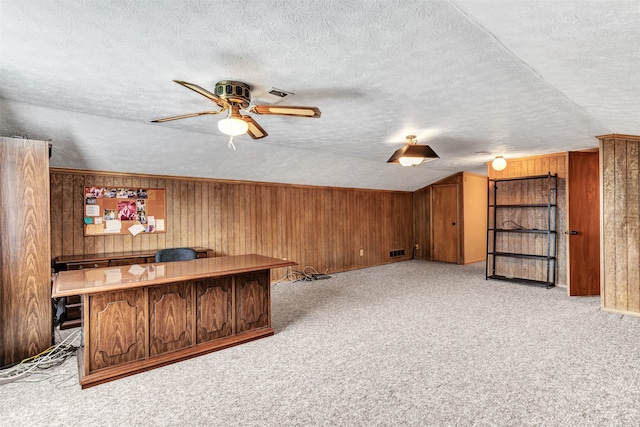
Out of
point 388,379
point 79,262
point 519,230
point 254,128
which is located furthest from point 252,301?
point 519,230

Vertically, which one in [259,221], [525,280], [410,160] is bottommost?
[525,280]

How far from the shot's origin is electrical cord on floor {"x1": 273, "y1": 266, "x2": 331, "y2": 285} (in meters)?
6.07

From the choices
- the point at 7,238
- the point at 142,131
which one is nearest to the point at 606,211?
the point at 142,131

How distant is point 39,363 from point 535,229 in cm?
661

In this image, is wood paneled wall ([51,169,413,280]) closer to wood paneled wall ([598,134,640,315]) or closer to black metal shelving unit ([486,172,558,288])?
black metal shelving unit ([486,172,558,288])

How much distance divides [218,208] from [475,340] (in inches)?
158

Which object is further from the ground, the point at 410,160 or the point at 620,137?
the point at 620,137

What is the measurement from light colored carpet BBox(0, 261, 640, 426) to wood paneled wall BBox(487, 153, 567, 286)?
1.61 m

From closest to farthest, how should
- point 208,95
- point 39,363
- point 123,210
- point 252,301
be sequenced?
point 208,95 < point 39,363 < point 252,301 < point 123,210

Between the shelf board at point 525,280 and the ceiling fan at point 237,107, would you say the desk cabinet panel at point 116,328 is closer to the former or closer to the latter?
the ceiling fan at point 237,107

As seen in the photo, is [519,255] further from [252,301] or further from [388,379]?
[252,301]

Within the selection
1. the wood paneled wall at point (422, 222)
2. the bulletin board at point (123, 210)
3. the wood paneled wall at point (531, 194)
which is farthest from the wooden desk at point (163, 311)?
the wood paneled wall at point (422, 222)

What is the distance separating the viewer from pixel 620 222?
13.5 feet

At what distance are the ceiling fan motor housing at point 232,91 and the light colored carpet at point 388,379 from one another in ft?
6.89
